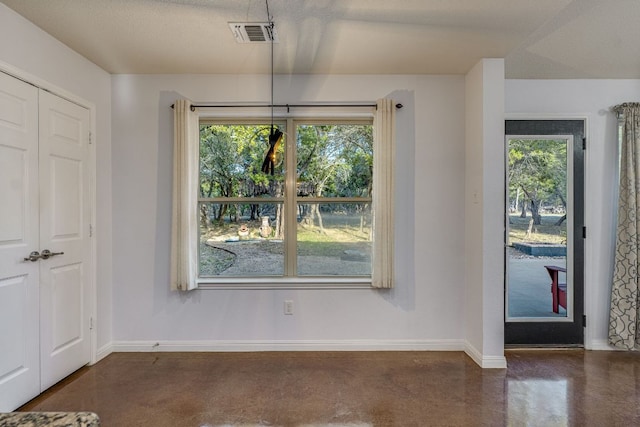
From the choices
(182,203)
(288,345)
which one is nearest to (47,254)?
(182,203)

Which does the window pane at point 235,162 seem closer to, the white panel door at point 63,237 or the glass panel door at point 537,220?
the white panel door at point 63,237

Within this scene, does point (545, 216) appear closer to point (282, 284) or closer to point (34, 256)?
point (282, 284)

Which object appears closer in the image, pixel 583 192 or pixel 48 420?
pixel 48 420

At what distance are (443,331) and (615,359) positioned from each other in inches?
61.0

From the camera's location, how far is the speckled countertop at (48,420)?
4.05ft

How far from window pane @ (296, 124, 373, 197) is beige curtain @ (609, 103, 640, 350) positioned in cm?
243

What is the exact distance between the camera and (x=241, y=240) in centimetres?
344

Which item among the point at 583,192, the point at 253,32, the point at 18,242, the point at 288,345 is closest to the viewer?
the point at 18,242

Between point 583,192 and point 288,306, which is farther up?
point 583,192

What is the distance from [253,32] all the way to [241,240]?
1.89 m

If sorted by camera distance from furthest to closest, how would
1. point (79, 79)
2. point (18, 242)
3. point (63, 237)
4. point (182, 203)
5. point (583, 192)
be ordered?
point (583, 192) < point (182, 203) < point (79, 79) < point (63, 237) < point (18, 242)

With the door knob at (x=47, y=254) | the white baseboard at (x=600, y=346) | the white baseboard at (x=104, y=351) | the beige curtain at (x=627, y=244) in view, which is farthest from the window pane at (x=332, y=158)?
the white baseboard at (x=600, y=346)

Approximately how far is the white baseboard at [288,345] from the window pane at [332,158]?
4.78ft

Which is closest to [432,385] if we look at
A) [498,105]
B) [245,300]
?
[245,300]
